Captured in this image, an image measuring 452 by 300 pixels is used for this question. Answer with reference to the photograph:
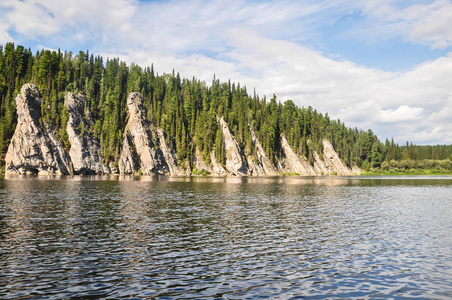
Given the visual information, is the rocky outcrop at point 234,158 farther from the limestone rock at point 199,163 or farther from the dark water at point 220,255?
the dark water at point 220,255

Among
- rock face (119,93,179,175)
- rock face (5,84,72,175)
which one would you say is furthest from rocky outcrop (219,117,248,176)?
rock face (5,84,72,175)

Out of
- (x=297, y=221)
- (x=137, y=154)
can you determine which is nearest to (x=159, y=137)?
(x=137, y=154)

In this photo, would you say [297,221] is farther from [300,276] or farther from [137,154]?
[137,154]

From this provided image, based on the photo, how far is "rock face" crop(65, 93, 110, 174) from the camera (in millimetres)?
156000

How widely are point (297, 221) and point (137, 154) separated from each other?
15974 cm

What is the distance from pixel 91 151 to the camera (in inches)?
6442

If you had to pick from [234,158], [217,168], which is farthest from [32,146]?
[234,158]

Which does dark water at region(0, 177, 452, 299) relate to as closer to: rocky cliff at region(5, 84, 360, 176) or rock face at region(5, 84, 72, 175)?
rock face at region(5, 84, 72, 175)

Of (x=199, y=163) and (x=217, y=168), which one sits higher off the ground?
(x=199, y=163)

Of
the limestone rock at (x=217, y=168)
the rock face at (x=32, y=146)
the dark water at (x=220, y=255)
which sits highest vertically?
the rock face at (x=32, y=146)

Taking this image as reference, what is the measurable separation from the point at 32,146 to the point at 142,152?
5578 cm

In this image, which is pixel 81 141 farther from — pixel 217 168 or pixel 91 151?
pixel 217 168

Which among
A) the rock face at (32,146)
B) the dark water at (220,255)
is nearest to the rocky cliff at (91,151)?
the rock face at (32,146)

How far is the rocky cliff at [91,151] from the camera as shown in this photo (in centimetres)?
14350
